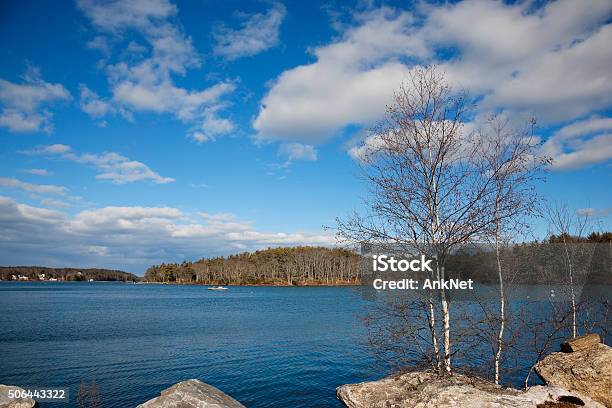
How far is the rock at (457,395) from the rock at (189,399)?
13.7ft

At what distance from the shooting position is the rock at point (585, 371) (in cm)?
1112

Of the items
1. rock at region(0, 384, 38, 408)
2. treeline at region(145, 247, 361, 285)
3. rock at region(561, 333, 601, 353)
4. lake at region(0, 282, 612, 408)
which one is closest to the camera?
rock at region(561, 333, 601, 353)

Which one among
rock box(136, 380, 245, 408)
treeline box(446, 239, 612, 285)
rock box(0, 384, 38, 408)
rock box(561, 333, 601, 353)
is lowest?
rock box(0, 384, 38, 408)

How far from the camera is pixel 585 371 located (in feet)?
38.2

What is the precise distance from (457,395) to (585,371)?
5674 mm

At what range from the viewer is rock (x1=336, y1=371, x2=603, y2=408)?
8.41m

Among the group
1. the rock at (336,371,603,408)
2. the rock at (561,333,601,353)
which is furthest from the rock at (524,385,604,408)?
the rock at (561,333,601,353)

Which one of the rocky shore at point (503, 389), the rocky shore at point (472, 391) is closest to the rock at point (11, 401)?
the rocky shore at point (472, 391)

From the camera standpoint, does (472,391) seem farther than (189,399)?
No

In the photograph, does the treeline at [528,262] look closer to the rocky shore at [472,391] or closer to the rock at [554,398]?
the rocky shore at [472,391]

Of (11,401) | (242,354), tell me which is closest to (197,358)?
(242,354)

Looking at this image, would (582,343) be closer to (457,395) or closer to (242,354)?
(457,395)

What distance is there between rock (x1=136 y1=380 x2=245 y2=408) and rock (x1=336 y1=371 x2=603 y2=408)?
417cm

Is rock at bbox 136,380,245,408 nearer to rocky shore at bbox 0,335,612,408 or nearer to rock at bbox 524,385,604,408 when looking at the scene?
rocky shore at bbox 0,335,612,408
